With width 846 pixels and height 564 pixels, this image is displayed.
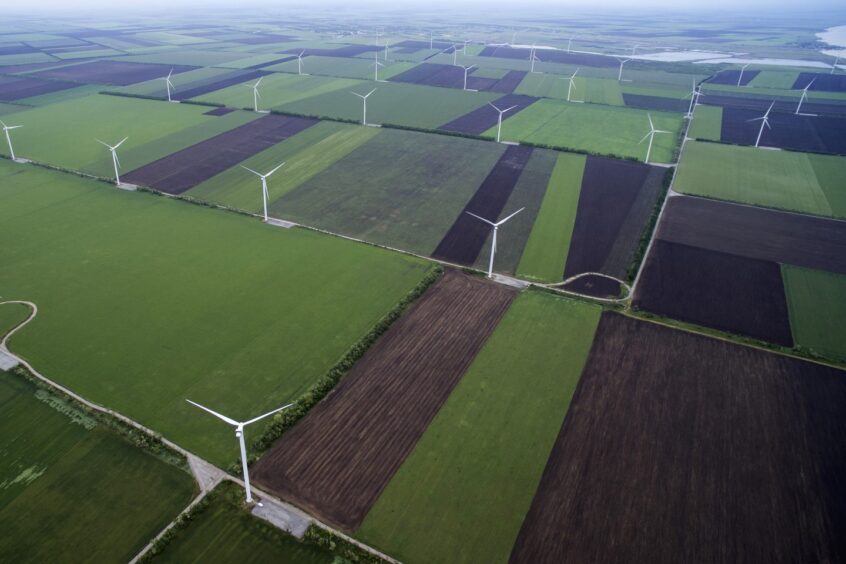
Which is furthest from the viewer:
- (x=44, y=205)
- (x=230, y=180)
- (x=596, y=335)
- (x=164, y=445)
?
(x=230, y=180)

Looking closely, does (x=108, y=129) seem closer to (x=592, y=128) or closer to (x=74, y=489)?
(x=74, y=489)

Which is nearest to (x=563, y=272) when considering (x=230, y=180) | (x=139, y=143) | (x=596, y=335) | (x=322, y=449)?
(x=596, y=335)

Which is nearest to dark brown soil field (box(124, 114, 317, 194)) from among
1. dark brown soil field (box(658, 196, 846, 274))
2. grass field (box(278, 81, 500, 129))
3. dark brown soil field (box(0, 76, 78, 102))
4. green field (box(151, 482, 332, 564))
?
grass field (box(278, 81, 500, 129))

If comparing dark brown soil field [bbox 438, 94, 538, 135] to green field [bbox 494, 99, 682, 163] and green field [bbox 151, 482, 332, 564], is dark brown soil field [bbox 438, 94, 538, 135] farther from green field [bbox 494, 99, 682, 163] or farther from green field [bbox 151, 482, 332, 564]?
green field [bbox 151, 482, 332, 564]

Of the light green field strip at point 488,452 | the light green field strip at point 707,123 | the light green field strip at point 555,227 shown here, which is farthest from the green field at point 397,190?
the light green field strip at point 707,123

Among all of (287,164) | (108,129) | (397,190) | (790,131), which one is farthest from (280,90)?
(790,131)

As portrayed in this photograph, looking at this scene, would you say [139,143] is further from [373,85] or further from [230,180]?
[373,85]

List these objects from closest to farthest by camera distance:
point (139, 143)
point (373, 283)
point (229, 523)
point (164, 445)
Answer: point (229, 523) < point (164, 445) < point (373, 283) < point (139, 143)
